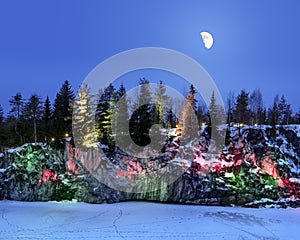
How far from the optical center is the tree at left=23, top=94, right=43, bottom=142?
31.3 m

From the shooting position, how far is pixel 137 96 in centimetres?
3108

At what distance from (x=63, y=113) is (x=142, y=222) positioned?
1894 cm

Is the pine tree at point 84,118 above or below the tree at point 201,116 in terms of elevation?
below

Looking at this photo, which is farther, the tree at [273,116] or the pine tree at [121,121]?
the pine tree at [121,121]

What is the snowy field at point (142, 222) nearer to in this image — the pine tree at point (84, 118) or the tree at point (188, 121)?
the pine tree at point (84, 118)

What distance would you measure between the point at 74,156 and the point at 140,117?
7.73 meters

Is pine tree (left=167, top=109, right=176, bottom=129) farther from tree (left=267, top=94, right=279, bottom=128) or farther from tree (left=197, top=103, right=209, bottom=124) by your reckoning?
tree (left=267, top=94, right=279, bottom=128)

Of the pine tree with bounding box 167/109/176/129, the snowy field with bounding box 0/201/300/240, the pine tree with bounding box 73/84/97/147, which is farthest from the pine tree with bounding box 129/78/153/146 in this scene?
the snowy field with bounding box 0/201/300/240

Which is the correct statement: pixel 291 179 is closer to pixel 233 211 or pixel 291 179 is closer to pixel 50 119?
pixel 233 211

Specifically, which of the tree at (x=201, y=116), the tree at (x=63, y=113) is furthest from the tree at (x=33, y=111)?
the tree at (x=201, y=116)

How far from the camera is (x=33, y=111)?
104 ft

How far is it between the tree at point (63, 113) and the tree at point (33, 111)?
1971 mm

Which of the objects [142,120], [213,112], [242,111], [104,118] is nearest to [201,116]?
[242,111]

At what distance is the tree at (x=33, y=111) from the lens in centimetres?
3133
